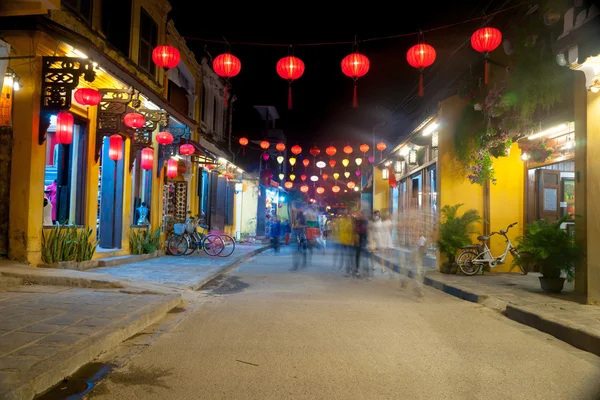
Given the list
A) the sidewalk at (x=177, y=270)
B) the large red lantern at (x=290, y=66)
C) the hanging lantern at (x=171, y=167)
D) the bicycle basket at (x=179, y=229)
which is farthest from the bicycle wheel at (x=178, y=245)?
the large red lantern at (x=290, y=66)

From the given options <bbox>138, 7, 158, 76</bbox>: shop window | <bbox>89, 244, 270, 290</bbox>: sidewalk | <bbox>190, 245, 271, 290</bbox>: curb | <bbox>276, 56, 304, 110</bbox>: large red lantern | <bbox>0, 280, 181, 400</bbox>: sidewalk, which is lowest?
<bbox>190, 245, 271, 290</bbox>: curb

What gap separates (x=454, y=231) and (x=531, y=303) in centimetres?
547

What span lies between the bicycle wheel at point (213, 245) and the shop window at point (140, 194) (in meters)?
2.40

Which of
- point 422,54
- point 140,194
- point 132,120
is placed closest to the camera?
point 422,54

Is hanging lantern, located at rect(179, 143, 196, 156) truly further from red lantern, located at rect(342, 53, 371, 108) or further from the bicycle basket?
red lantern, located at rect(342, 53, 371, 108)

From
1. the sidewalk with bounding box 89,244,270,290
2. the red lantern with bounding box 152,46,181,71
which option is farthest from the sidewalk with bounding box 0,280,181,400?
the red lantern with bounding box 152,46,181,71

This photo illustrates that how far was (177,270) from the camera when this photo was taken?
1380 cm

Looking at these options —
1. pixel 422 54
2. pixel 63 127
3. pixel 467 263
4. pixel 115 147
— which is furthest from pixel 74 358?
pixel 467 263

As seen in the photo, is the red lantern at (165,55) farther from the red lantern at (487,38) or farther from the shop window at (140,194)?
the red lantern at (487,38)

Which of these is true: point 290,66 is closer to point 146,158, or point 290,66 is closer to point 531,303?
point 146,158

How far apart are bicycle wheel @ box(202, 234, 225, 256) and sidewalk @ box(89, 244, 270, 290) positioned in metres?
0.57

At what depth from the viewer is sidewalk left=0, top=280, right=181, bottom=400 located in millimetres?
4371

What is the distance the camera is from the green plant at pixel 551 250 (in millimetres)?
9992

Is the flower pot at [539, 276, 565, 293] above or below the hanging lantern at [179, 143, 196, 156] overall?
below
